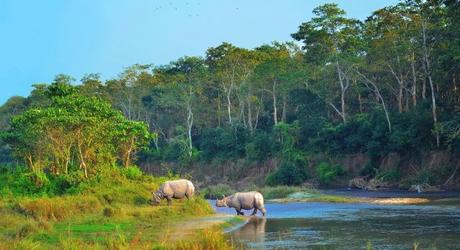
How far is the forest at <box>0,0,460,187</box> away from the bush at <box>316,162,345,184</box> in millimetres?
97

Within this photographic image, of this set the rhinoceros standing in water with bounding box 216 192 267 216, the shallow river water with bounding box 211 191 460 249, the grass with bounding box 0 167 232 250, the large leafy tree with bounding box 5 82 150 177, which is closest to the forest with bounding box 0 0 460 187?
the large leafy tree with bounding box 5 82 150 177

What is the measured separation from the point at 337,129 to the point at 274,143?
7990 millimetres

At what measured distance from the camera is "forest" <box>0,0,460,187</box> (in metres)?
36.8

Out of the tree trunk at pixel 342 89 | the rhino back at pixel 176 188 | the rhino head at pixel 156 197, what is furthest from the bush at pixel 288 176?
the rhino head at pixel 156 197

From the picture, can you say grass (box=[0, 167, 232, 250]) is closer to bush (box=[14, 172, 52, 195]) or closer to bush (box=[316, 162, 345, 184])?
bush (box=[14, 172, 52, 195])

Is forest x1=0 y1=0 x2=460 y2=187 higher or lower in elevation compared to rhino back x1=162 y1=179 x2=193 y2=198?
higher

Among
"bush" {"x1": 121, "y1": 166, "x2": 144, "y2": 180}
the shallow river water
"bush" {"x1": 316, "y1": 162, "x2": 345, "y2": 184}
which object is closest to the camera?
the shallow river water

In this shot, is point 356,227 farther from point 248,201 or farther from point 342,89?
point 342,89

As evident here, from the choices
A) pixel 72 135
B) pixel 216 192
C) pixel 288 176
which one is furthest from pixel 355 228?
pixel 288 176

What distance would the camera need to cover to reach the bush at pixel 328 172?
5578 centimetres

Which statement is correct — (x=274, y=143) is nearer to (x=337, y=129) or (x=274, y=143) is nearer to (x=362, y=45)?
→ (x=337, y=129)

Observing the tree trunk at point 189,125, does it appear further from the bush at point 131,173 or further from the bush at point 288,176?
the bush at point 131,173

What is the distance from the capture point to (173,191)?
31.6m

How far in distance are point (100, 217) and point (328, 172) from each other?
33.0 meters
